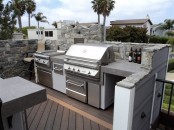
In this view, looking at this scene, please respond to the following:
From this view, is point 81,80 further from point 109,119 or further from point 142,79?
point 142,79

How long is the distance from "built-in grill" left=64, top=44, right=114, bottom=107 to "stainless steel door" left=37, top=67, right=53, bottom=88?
0.70 metres

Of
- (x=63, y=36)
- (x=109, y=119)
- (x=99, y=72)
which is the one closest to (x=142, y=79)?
(x=99, y=72)

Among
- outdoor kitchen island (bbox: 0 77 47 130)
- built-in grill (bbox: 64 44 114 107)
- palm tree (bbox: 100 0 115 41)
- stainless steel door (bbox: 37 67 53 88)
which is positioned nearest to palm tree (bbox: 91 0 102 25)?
palm tree (bbox: 100 0 115 41)

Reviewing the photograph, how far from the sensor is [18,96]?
3.43 feet

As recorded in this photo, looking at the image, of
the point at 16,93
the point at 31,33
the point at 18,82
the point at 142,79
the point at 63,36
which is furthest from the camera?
the point at 31,33

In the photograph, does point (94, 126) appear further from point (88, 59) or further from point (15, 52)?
point (15, 52)

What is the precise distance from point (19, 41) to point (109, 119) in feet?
11.5

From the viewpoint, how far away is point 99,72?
107 inches

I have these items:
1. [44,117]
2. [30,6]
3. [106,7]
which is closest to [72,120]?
[44,117]

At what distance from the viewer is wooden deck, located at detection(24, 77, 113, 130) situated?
245cm

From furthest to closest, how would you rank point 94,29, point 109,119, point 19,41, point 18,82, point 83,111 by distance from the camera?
point 19,41, point 94,29, point 83,111, point 109,119, point 18,82

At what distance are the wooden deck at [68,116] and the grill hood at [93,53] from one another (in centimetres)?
94

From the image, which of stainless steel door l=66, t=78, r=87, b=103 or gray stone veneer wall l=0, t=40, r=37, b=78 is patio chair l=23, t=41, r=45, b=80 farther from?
stainless steel door l=66, t=78, r=87, b=103

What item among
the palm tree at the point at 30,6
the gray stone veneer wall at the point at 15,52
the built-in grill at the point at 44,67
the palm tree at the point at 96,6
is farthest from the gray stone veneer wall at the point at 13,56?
the palm tree at the point at 30,6
